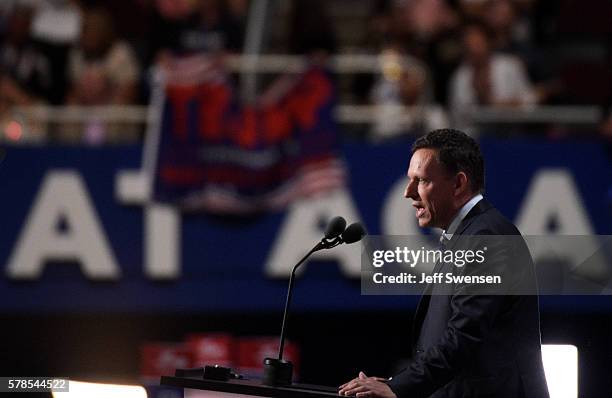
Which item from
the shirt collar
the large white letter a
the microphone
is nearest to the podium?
the microphone

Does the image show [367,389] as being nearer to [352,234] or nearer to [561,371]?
[352,234]

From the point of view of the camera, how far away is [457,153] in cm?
411

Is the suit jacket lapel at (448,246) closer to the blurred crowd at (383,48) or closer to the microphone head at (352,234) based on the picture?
the microphone head at (352,234)

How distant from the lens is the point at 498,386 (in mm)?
3986

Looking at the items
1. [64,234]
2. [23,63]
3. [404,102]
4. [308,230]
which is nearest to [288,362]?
[308,230]

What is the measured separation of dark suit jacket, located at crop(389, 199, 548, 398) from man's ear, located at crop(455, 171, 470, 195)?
67 millimetres

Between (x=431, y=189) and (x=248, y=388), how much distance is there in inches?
31.6

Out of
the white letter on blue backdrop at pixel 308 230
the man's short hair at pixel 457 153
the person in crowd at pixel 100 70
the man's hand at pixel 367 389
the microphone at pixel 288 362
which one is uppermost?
the person in crowd at pixel 100 70

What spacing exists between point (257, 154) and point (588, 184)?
224 centimetres

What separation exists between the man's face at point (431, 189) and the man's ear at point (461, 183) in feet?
0.04

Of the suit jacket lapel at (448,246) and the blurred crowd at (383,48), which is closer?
the suit jacket lapel at (448,246)

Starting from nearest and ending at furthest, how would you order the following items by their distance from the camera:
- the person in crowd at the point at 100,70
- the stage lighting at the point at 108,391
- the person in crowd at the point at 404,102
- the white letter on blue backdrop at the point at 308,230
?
1. the stage lighting at the point at 108,391
2. the person in crowd at the point at 404,102
3. the white letter on blue backdrop at the point at 308,230
4. the person in crowd at the point at 100,70

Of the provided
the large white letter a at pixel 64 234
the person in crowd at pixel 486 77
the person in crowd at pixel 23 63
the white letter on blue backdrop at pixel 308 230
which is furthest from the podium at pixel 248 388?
the person in crowd at pixel 23 63

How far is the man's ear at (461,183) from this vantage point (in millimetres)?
4128
